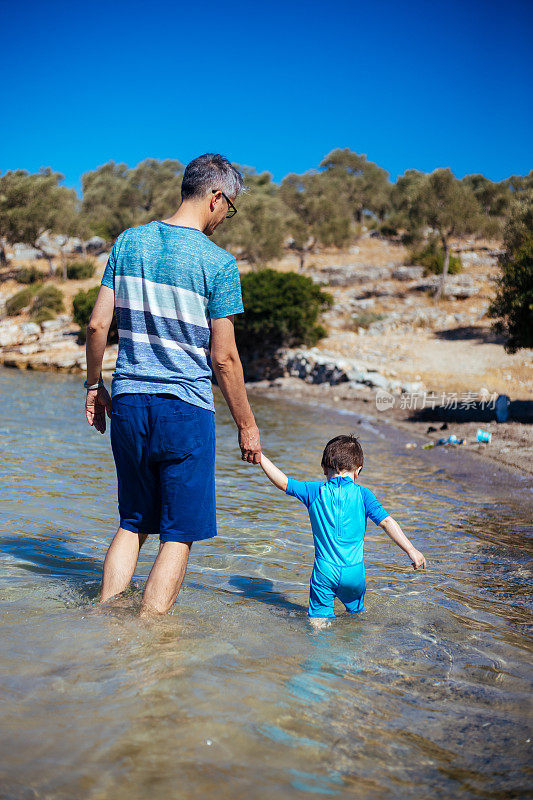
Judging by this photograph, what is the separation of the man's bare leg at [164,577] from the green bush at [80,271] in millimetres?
36598

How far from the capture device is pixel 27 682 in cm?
246

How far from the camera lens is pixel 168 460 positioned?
290 cm

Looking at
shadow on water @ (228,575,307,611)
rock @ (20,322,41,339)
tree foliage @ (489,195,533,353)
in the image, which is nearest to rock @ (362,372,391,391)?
tree foliage @ (489,195,533,353)

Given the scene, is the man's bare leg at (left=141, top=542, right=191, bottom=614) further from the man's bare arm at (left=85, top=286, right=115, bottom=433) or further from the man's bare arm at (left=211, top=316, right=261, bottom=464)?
the man's bare arm at (left=85, top=286, right=115, bottom=433)

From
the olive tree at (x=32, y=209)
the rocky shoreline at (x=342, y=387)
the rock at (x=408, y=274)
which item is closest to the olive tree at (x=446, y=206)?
the rock at (x=408, y=274)

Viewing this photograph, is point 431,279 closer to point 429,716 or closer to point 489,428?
point 489,428

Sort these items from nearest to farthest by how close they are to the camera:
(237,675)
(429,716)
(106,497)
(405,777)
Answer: (405,777) → (429,716) → (237,675) → (106,497)

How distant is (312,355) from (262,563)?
1776 centimetres

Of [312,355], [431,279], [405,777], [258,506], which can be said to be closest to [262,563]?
[258,506]

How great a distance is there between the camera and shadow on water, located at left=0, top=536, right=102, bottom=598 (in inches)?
157

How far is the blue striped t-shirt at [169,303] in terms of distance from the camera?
2881 millimetres

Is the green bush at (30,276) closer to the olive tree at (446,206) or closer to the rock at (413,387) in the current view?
the olive tree at (446,206)

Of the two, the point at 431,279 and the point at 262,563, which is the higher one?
the point at 431,279

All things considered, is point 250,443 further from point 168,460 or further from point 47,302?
point 47,302
